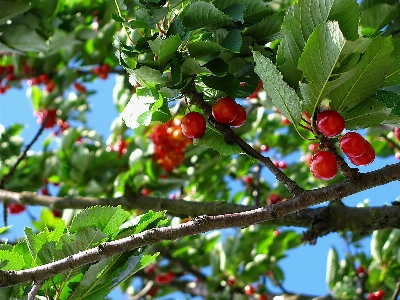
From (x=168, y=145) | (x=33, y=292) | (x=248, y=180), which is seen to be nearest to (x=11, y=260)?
(x=33, y=292)

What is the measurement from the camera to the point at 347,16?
1203 millimetres

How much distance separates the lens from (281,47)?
4.17ft

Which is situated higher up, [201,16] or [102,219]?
[201,16]

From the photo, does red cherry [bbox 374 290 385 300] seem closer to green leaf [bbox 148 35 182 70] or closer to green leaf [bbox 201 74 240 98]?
green leaf [bbox 201 74 240 98]

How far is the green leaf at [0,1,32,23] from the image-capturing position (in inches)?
97.2

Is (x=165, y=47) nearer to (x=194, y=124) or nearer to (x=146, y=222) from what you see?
(x=194, y=124)

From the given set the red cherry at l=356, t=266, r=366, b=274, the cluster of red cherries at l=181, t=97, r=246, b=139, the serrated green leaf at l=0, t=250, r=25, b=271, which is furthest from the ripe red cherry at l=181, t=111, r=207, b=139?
the red cherry at l=356, t=266, r=366, b=274

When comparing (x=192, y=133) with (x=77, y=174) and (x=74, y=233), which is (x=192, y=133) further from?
(x=77, y=174)

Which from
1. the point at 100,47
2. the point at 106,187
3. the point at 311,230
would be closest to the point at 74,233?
the point at 311,230

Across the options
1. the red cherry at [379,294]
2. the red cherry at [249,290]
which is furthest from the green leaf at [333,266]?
the red cherry at [249,290]

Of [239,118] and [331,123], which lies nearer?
[331,123]

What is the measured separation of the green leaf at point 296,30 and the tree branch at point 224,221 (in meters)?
0.30

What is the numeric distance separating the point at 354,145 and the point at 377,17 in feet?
4.95

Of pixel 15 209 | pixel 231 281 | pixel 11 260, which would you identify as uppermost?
pixel 15 209
